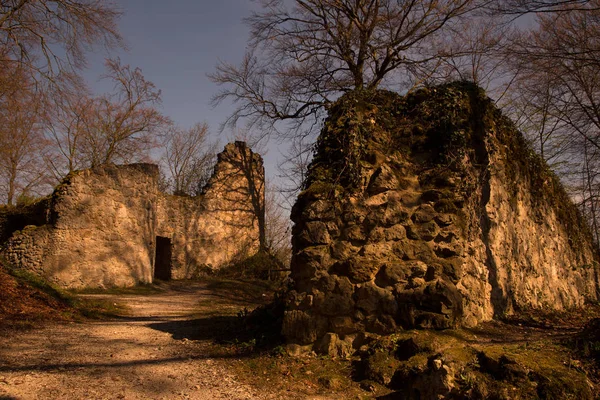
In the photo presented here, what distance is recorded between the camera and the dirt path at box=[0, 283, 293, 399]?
4016 millimetres

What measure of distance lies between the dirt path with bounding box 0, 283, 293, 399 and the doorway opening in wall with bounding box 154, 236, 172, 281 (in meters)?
9.07

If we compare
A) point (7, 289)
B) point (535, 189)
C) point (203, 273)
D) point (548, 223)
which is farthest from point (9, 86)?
point (548, 223)

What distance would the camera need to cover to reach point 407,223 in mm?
5441

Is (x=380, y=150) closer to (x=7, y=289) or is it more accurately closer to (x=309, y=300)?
(x=309, y=300)

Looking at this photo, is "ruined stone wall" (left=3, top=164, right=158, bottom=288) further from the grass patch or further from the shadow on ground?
the shadow on ground

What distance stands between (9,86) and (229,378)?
8.50 metres

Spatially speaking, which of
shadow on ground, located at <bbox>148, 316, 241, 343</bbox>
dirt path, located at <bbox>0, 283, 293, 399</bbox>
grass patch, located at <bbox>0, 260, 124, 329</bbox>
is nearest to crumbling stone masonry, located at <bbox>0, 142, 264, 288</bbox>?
grass patch, located at <bbox>0, 260, 124, 329</bbox>

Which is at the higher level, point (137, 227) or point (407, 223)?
point (137, 227)

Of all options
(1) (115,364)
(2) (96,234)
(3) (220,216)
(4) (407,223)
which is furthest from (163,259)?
(4) (407,223)

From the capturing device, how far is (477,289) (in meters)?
5.87

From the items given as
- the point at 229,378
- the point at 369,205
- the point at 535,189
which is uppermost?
the point at 535,189

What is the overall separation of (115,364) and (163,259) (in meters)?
12.2

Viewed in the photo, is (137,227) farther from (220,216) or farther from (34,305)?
(34,305)

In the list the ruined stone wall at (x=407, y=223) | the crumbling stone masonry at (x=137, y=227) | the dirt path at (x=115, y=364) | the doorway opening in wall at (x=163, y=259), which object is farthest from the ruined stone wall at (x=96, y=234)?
the ruined stone wall at (x=407, y=223)
